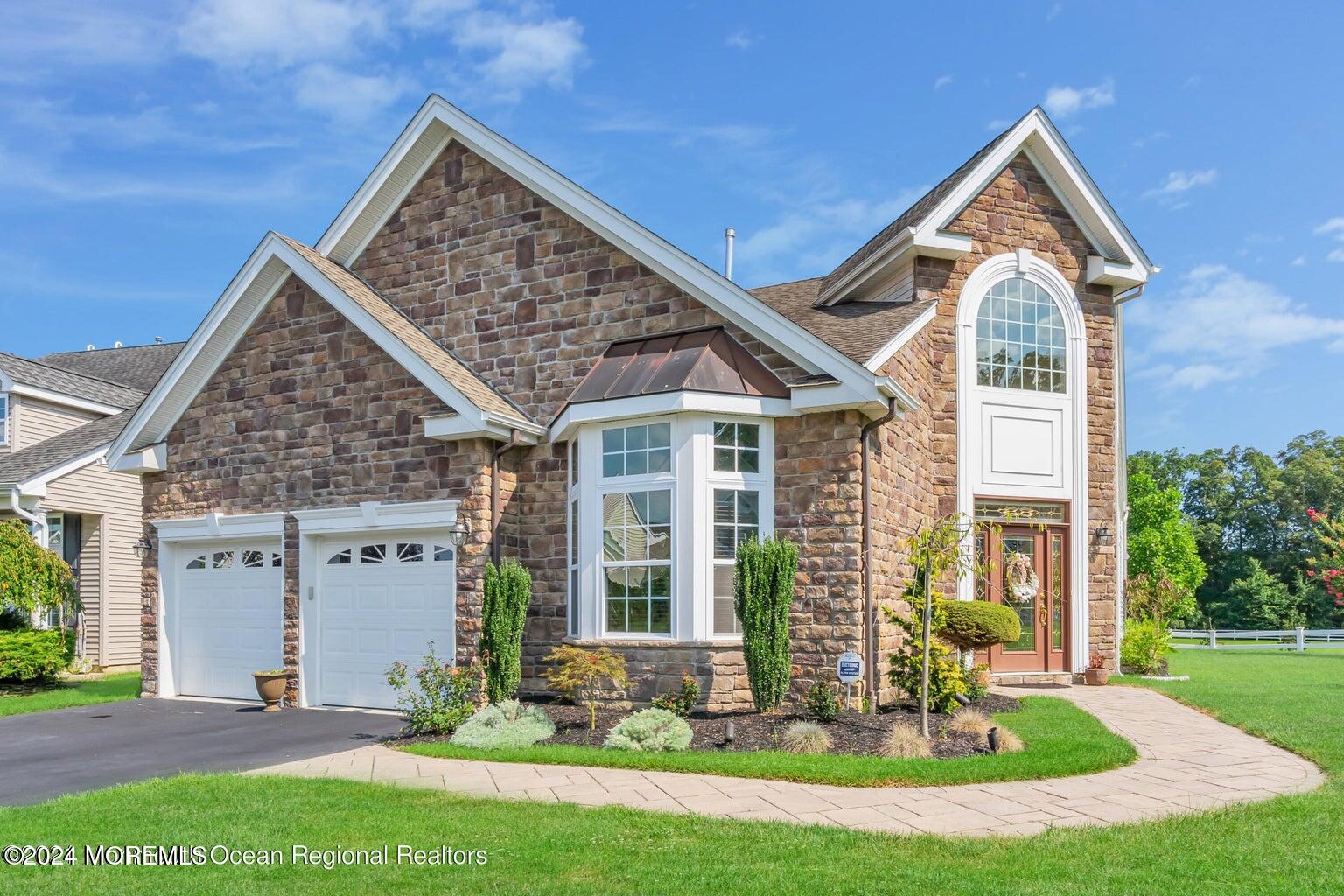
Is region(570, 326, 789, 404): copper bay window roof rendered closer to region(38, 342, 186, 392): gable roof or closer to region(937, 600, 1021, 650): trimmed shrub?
region(937, 600, 1021, 650): trimmed shrub

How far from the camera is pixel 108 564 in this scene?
70.6 ft

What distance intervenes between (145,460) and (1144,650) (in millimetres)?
15767

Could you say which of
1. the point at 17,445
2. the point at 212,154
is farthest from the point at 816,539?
the point at 17,445

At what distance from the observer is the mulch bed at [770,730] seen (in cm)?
998

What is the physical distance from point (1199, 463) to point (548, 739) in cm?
5373

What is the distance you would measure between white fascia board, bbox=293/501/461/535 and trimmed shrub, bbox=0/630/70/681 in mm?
6722

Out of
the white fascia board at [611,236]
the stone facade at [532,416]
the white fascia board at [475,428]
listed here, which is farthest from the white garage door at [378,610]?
the white fascia board at [611,236]

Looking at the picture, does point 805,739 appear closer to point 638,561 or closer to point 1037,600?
point 638,561

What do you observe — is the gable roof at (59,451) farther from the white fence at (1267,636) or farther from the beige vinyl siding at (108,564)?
the white fence at (1267,636)

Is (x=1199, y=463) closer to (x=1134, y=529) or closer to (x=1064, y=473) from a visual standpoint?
(x=1134, y=529)

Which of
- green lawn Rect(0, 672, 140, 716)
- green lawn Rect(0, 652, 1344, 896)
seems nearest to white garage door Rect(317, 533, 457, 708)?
green lawn Rect(0, 672, 140, 716)

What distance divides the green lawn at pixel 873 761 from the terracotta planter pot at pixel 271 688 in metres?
4.09

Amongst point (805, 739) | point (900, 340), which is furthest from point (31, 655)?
point (900, 340)

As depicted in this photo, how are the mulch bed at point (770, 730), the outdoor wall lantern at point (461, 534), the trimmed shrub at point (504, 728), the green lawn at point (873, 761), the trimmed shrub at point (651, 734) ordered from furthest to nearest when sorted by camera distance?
the outdoor wall lantern at point (461, 534)
the trimmed shrub at point (504, 728)
the trimmed shrub at point (651, 734)
the mulch bed at point (770, 730)
the green lawn at point (873, 761)
